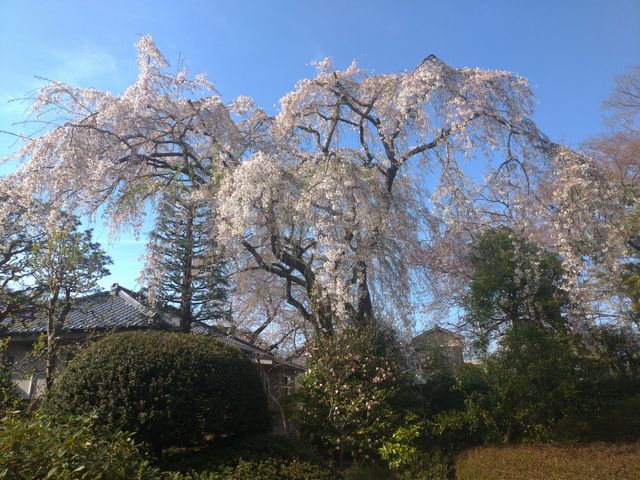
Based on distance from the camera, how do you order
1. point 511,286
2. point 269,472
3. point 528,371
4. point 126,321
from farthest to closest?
point 126,321 < point 511,286 < point 528,371 < point 269,472

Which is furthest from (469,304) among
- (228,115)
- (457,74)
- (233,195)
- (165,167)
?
(165,167)

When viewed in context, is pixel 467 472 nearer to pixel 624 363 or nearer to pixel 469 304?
pixel 469 304

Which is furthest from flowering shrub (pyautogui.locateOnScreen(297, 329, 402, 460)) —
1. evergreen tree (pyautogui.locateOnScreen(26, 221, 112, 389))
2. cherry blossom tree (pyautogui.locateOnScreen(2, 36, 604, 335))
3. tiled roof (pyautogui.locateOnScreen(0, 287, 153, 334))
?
tiled roof (pyautogui.locateOnScreen(0, 287, 153, 334))

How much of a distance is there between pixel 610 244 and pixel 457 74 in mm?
3769

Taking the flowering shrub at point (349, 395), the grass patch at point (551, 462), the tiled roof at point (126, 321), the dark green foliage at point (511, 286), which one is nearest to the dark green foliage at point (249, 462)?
the flowering shrub at point (349, 395)

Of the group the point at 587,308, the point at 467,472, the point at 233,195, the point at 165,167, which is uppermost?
the point at 165,167

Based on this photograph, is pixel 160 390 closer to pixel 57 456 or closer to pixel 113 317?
pixel 57 456

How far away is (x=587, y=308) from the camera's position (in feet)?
27.7

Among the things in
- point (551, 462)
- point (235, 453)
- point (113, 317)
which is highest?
point (113, 317)

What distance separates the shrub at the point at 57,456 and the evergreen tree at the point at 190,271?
6.51 m

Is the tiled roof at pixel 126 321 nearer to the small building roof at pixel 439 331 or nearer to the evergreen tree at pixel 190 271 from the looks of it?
the evergreen tree at pixel 190 271

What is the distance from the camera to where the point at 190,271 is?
432 inches

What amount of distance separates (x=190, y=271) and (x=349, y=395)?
537 centimetres

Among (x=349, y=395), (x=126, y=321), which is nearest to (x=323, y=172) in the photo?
(x=349, y=395)
